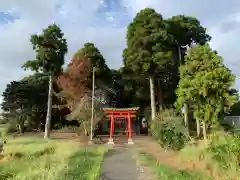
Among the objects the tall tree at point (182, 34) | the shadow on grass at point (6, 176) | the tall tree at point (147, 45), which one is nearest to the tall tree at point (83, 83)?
the tall tree at point (147, 45)

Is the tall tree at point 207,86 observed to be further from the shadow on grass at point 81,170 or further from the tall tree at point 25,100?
the tall tree at point 25,100

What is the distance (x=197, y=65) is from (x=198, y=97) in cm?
212

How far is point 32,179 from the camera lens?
823cm

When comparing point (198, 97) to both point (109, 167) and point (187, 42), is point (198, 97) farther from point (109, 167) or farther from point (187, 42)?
point (187, 42)

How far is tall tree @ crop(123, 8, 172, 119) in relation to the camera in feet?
84.3

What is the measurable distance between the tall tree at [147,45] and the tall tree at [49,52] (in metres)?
5.44

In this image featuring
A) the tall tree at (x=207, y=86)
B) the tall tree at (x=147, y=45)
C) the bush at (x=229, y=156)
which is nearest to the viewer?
the bush at (x=229, y=156)

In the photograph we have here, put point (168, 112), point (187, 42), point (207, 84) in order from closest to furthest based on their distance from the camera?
1. point (207, 84)
2. point (168, 112)
3. point (187, 42)

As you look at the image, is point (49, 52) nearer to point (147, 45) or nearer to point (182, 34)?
point (147, 45)

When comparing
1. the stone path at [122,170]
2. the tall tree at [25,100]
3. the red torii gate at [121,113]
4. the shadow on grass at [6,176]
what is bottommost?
the stone path at [122,170]

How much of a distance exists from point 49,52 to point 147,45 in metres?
7.87

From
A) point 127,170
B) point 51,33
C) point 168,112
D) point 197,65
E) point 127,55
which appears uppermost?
point 51,33

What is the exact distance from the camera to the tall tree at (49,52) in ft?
88.3

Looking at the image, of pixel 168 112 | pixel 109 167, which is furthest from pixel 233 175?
pixel 168 112
